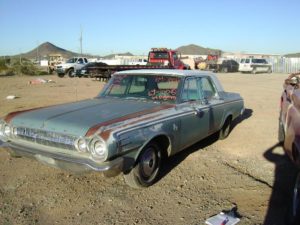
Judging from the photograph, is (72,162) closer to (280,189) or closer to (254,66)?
(280,189)

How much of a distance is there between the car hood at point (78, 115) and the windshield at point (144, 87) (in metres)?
→ 0.25

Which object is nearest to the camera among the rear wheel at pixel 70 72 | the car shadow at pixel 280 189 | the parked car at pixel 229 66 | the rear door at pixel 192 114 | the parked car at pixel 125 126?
the car shadow at pixel 280 189

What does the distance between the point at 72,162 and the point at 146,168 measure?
1.04 meters

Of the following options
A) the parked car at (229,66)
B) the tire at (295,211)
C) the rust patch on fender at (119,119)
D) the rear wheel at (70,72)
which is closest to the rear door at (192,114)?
the rust patch on fender at (119,119)

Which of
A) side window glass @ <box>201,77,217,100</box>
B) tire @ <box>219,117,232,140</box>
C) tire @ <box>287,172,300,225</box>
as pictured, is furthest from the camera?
tire @ <box>219,117,232,140</box>

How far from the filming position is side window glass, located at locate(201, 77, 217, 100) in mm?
6063

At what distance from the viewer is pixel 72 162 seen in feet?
12.9

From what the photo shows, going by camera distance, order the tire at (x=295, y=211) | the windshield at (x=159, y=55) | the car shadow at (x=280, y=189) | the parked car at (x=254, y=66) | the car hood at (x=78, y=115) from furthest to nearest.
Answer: the parked car at (x=254, y=66) < the windshield at (x=159, y=55) < the car hood at (x=78, y=115) < the car shadow at (x=280, y=189) < the tire at (x=295, y=211)

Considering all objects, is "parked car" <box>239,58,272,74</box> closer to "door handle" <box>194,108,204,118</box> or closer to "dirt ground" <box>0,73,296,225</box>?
"dirt ground" <box>0,73,296,225</box>

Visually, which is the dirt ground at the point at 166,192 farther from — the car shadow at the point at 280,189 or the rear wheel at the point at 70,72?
the rear wheel at the point at 70,72

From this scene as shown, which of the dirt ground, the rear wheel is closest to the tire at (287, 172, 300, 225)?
the dirt ground

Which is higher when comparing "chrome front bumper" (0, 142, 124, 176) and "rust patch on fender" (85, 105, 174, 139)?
"rust patch on fender" (85, 105, 174, 139)

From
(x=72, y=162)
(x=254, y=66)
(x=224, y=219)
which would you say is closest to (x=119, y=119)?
(x=72, y=162)

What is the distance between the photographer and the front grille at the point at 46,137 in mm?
3984
